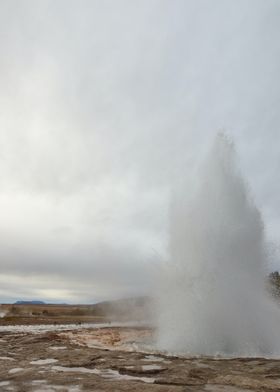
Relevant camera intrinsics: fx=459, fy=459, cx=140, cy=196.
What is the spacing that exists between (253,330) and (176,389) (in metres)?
9.75

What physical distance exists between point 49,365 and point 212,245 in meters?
8.95

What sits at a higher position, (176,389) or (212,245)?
(212,245)

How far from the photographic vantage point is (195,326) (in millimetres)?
19531

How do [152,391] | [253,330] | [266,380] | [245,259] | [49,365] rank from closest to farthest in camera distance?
1. [152,391]
2. [266,380]
3. [49,365]
4. [253,330]
5. [245,259]

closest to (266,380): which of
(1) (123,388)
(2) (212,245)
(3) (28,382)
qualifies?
(1) (123,388)

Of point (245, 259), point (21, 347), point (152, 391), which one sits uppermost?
point (245, 259)

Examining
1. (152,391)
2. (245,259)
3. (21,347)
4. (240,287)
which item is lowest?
(152,391)

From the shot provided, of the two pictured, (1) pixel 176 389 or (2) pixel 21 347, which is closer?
(1) pixel 176 389

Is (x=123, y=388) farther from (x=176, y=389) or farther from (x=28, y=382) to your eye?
(x=28, y=382)

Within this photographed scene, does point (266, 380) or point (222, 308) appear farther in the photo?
point (222, 308)

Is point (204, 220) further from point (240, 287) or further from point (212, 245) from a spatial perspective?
point (240, 287)

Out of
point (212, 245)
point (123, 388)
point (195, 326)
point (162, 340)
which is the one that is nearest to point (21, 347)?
point (162, 340)

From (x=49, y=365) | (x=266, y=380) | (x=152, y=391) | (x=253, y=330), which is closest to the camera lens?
(x=152, y=391)

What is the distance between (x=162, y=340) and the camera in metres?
21.1
